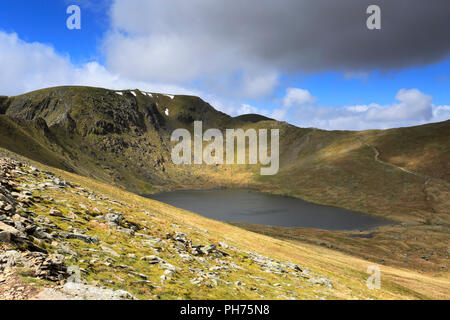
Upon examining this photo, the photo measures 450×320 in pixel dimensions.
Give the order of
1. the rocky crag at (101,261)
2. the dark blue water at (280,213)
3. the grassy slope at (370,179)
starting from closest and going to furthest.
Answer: the rocky crag at (101,261) < the grassy slope at (370,179) < the dark blue water at (280,213)

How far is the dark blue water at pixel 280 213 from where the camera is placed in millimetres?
100438

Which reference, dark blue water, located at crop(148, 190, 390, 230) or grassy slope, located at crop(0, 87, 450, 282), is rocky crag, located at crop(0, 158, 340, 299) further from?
dark blue water, located at crop(148, 190, 390, 230)

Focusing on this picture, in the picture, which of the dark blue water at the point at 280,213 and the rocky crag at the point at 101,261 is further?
the dark blue water at the point at 280,213

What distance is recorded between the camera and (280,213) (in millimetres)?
116688

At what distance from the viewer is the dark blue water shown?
330 feet

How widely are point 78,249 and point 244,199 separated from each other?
145081 mm

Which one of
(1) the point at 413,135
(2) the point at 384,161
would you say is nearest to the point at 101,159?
(2) the point at 384,161

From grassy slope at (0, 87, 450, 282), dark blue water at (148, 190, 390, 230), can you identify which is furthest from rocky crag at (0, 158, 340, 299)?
dark blue water at (148, 190, 390, 230)

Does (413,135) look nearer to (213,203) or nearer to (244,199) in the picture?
(244,199)

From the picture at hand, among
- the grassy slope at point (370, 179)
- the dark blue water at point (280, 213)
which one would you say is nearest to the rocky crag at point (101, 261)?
the grassy slope at point (370, 179)

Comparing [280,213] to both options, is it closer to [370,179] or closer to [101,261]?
[370,179]

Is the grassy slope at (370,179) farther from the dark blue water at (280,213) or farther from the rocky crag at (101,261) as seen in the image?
the rocky crag at (101,261)

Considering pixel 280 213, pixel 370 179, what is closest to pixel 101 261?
pixel 280 213

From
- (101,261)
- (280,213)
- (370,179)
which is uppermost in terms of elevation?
(101,261)
